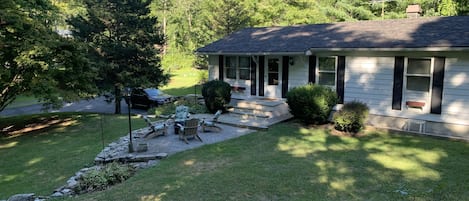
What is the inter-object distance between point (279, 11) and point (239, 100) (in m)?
15.9

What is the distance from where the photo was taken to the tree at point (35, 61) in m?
11.8

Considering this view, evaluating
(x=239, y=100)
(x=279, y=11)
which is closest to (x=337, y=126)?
(x=239, y=100)

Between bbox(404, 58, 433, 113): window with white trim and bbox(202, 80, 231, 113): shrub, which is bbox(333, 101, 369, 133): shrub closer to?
bbox(404, 58, 433, 113): window with white trim

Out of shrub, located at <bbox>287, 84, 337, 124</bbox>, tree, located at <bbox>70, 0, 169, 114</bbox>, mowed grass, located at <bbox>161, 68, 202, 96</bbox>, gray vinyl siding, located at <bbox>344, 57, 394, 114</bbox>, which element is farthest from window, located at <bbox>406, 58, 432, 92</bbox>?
mowed grass, located at <bbox>161, 68, 202, 96</bbox>

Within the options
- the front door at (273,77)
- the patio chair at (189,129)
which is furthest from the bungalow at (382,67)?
the patio chair at (189,129)

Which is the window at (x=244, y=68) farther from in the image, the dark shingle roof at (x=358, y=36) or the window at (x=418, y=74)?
the window at (x=418, y=74)

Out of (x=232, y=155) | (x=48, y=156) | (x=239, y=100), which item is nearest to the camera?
(x=232, y=155)

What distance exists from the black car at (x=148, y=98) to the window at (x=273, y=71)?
705 centimetres

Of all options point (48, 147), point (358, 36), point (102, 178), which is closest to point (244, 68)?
point (358, 36)

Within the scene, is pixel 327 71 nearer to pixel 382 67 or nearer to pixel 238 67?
pixel 382 67

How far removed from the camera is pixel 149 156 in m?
8.52

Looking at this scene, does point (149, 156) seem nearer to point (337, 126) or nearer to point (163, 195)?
point (163, 195)

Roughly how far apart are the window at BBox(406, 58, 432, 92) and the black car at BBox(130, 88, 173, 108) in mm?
12538

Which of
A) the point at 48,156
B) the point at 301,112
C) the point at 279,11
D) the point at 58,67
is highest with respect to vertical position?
the point at 279,11
